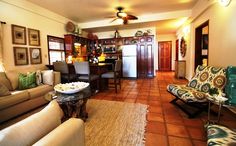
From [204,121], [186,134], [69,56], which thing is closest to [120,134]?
[186,134]

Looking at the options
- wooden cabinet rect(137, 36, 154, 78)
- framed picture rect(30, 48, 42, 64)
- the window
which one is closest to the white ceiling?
the window

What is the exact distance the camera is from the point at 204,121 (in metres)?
2.38

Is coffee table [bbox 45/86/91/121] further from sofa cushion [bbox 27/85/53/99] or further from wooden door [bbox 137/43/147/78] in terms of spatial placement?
wooden door [bbox 137/43/147/78]

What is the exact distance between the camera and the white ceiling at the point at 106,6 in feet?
13.4

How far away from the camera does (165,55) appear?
9.57 metres

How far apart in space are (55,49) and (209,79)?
15.8 ft

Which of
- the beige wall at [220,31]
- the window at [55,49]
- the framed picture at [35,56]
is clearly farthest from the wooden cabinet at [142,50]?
the framed picture at [35,56]

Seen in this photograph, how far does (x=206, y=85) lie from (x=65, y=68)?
3.70m

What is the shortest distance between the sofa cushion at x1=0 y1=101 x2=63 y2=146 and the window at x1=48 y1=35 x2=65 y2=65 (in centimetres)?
434

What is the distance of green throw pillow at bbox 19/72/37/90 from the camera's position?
3.16 meters

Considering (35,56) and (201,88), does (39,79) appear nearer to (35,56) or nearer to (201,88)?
(35,56)

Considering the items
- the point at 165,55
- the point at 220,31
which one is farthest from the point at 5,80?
the point at 165,55

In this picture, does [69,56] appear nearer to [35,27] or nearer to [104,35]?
[35,27]

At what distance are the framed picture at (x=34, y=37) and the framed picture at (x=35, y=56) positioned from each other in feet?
0.59
